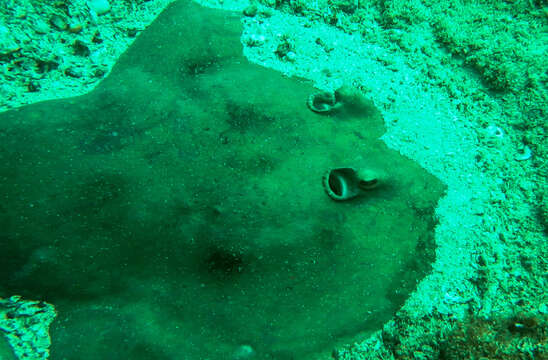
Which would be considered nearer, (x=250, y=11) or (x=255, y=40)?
(x=255, y=40)

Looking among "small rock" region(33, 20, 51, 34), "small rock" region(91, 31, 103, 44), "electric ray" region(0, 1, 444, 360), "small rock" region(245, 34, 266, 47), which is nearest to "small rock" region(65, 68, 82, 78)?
"small rock" region(91, 31, 103, 44)

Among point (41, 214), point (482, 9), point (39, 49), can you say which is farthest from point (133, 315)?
point (482, 9)

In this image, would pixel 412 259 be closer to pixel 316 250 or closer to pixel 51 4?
pixel 316 250

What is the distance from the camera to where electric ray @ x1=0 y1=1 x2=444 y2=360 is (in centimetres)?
298

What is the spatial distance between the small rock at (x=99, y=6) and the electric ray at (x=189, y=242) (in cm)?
238

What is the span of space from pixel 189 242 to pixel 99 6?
162 inches

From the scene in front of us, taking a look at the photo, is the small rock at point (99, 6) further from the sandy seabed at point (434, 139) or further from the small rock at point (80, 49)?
the small rock at point (80, 49)

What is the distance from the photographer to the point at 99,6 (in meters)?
4.89

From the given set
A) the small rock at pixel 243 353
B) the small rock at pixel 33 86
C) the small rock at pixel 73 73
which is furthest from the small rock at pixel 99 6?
the small rock at pixel 243 353

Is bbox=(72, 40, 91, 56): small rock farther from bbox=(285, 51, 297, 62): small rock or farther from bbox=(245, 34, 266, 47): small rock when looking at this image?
bbox=(285, 51, 297, 62): small rock

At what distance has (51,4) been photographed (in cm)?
466

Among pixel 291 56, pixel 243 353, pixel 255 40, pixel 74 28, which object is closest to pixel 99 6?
pixel 74 28

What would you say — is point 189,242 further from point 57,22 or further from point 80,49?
point 57,22

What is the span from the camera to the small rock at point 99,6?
16.0 ft
